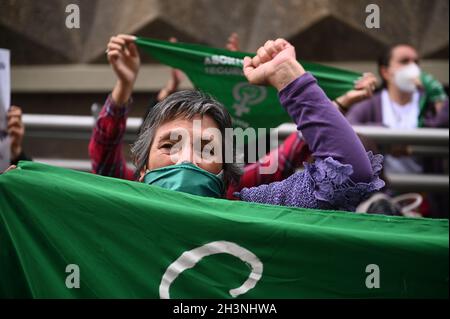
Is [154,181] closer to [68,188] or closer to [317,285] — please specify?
[68,188]

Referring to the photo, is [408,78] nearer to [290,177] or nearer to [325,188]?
[290,177]

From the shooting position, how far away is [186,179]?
8.34 ft

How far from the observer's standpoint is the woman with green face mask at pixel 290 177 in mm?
2408

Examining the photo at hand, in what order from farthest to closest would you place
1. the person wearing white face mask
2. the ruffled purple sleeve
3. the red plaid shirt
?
the person wearing white face mask → the red plaid shirt → the ruffled purple sleeve

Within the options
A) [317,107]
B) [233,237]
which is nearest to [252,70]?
[317,107]

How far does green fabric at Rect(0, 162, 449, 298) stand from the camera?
2.09 m

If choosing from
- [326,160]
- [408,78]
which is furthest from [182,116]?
[408,78]

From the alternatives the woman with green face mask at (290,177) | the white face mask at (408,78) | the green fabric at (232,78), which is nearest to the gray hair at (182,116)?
the woman with green face mask at (290,177)

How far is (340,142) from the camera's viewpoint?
7.93 ft

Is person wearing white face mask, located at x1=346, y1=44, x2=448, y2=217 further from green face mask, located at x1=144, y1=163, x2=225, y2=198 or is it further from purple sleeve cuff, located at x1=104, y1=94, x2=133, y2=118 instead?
green face mask, located at x1=144, y1=163, x2=225, y2=198

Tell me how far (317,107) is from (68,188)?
73cm

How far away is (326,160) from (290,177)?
19 centimetres

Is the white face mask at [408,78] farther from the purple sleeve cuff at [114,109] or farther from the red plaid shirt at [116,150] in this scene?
the purple sleeve cuff at [114,109]

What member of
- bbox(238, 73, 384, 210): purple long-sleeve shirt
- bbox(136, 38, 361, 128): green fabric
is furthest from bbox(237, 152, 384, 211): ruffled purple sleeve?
bbox(136, 38, 361, 128): green fabric
